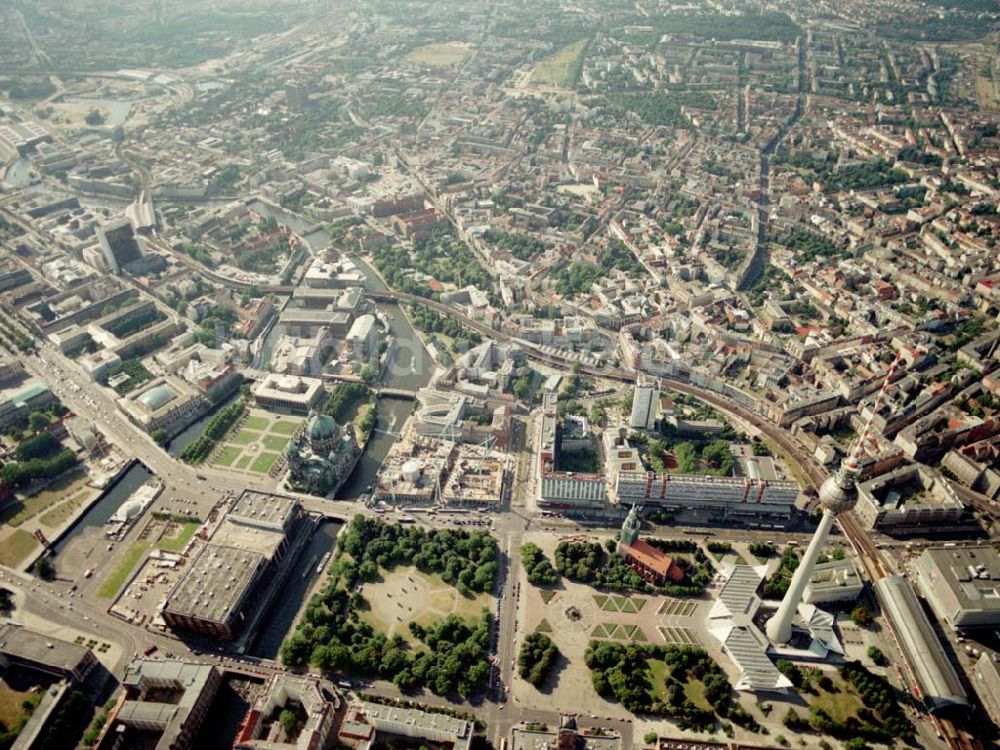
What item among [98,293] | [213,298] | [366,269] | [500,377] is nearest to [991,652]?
[500,377]

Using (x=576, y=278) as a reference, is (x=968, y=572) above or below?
below

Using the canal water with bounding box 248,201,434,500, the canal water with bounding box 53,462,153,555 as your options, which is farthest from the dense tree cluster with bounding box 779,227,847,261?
the canal water with bounding box 53,462,153,555

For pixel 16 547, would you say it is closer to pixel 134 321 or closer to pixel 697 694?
pixel 134 321

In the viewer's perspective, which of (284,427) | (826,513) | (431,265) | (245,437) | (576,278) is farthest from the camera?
(431,265)

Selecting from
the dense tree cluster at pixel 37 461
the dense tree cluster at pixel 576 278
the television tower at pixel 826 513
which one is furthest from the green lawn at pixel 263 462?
the television tower at pixel 826 513

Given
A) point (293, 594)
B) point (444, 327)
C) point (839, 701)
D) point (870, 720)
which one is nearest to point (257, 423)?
point (293, 594)

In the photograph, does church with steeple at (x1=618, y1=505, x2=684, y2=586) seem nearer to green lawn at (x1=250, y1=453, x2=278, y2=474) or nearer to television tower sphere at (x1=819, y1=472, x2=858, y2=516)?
television tower sphere at (x1=819, y1=472, x2=858, y2=516)

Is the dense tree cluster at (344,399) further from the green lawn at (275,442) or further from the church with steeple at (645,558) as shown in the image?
the church with steeple at (645,558)
